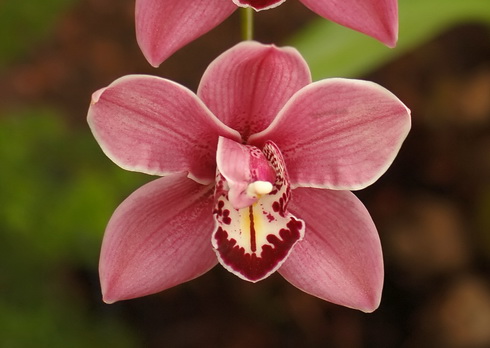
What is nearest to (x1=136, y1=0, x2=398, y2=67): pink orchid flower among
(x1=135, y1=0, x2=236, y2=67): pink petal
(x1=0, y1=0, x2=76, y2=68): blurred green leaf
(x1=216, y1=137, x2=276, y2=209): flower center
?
(x1=135, y1=0, x2=236, y2=67): pink petal

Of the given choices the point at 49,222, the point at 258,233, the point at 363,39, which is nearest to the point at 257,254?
the point at 258,233

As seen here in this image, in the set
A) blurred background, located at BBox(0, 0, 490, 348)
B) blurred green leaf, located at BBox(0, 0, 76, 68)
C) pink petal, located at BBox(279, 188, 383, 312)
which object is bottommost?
blurred background, located at BBox(0, 0, 490, 348)

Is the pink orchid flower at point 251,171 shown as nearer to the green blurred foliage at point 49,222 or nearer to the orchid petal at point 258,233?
the orchid petal at point 258,233

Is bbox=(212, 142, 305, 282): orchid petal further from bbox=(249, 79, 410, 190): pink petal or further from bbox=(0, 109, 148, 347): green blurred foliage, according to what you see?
bbox=(0, 109, 148, 347): green blurred foliage

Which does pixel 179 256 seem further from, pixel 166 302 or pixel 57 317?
pixel 166 302

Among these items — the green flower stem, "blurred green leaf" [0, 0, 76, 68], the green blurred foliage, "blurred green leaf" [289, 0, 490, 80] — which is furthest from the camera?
"blurred green leaf" [0, 0, 76, 68]

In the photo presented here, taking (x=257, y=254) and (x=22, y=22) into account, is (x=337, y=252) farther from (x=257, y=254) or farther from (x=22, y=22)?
(x=22, y=22)

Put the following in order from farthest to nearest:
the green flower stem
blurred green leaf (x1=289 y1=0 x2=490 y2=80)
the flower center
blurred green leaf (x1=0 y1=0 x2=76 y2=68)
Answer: blurred green leaf (x1=0 y1=0 x2=76 y2=68), blurred green leaf (x1=289 y1=0 x2=490 y2=80), the green flower stem, the flower center
